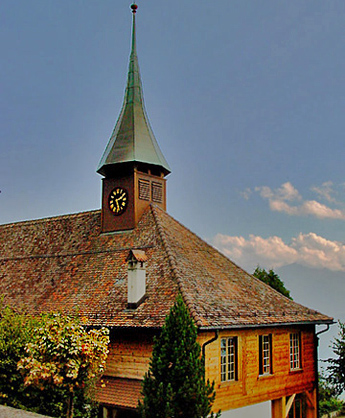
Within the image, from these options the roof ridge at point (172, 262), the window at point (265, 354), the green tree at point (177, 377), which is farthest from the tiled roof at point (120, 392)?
the window at point (265, 354)

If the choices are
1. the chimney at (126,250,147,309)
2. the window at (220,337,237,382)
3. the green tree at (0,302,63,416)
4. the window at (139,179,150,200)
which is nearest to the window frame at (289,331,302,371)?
the window at (220,337,237,382)

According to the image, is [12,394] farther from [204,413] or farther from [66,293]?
[204,413]

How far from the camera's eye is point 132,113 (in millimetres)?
24547

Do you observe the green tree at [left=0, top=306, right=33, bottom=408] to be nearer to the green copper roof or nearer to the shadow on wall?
the shadow on wall

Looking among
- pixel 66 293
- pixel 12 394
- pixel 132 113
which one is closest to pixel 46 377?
pixel 12 394

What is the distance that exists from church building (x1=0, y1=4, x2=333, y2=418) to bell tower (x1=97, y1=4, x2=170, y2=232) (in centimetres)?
6

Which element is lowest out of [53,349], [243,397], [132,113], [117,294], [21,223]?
[243,397]

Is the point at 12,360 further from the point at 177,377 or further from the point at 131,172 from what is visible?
the point at 131,172

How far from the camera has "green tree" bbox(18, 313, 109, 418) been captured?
559 inches

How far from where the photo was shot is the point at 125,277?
19.3 meters

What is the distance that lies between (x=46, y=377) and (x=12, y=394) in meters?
2.66

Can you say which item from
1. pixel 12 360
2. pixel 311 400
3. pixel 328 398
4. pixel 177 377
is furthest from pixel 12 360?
pixel 328 398

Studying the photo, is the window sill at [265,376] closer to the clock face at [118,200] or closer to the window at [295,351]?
the window at [295,351]

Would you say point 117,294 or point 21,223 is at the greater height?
point 21,223
